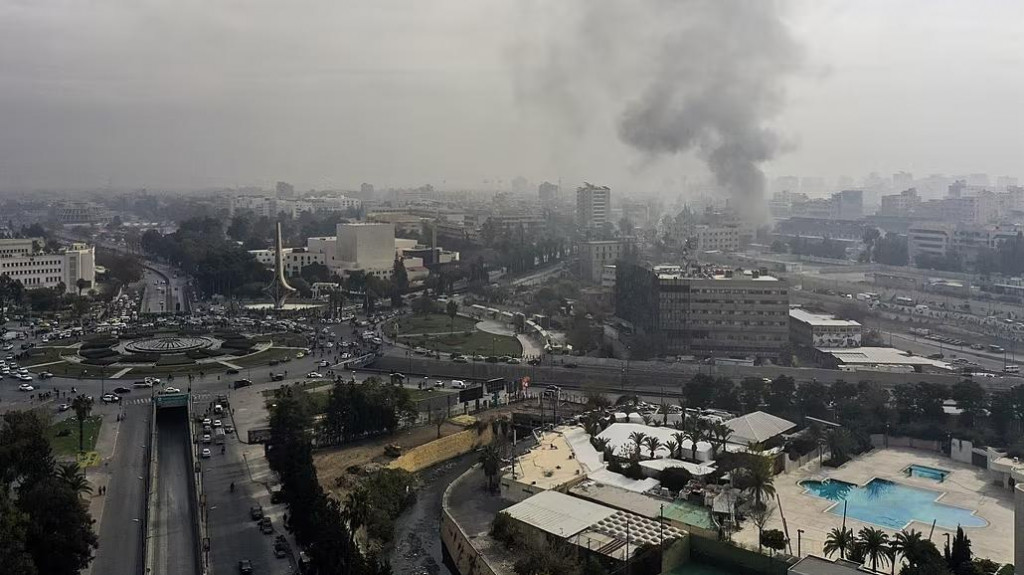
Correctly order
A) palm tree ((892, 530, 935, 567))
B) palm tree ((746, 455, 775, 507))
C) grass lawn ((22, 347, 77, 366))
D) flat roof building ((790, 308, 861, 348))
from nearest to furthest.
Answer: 1. palm tree ((892, 530, 935, 567))
2. palm tree ((746, 455, 775, 507))
3. grass lawn ((22, 347, 77, 366))
4. flat roof building ((790, 308, 861, 348))

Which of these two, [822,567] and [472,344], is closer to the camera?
[822,567]

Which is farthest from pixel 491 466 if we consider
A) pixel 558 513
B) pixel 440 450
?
pixel 440 450

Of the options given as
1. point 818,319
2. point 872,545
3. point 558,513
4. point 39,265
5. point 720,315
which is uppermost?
point 39,265

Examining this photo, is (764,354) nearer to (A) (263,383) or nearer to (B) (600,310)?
(B) (600,310)

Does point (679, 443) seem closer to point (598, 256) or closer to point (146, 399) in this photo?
point (146, 399)

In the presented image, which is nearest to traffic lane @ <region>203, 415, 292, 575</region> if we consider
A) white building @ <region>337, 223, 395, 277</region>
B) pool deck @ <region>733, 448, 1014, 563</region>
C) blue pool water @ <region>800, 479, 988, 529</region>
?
pool deck @ <region>733, 448, 1014, 563</region>

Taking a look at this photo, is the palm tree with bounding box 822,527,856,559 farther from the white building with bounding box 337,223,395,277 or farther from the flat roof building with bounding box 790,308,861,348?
the white building with bounding box 337,223,395,277

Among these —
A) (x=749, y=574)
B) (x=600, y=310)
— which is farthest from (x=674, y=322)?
(x=749, y=574)
